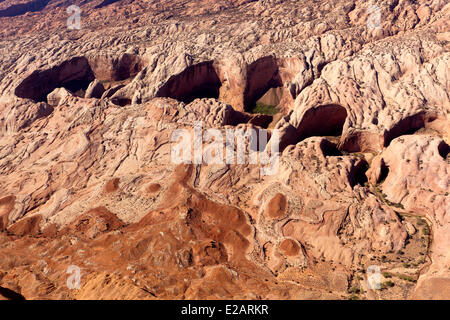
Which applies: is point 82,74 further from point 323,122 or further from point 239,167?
point 323,122

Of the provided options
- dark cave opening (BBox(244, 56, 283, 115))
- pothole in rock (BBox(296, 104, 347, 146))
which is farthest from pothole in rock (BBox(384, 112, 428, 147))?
dark cave opening (BBox(244, 56, 283, 115))

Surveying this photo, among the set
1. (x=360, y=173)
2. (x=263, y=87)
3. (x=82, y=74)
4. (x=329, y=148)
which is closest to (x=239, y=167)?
(x=329, y=148)

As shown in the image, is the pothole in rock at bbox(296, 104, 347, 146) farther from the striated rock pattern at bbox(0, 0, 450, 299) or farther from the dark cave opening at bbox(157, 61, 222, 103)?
the dark cave opening at bbox(157, 61, 222, 103)

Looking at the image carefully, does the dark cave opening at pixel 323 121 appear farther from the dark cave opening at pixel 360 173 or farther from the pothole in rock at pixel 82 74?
the pothole in rock at pixel 82 74

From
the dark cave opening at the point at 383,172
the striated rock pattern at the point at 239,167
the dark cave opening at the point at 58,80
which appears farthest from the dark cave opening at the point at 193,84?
the dark cave opening at the point at 383,172

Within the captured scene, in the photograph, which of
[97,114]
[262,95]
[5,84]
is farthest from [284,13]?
[5,84]
